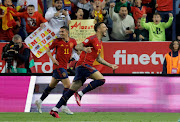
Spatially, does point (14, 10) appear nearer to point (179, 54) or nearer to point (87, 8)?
point (87, 8)

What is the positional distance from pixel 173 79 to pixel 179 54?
1.40 meters

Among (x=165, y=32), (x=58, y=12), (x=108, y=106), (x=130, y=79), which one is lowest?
(x=108, y=106)

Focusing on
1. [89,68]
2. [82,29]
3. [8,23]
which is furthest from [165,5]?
[89,68]

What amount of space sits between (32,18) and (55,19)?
0.65 metres

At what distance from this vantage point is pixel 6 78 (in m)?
9.54

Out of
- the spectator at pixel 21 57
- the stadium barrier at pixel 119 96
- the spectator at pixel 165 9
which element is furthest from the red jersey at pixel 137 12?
the spectator at pixel 21 57

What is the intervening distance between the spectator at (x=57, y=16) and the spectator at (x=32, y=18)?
213mm

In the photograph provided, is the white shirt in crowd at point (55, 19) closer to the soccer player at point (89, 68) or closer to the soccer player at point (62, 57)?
the soccer player at point (62, 57)

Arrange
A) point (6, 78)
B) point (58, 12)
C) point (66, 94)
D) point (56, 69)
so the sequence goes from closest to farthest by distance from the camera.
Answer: point (66, 94)
point (56, 69)
point (6, 78)
point (58, 12)

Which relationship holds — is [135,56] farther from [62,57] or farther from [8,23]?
[8,23]

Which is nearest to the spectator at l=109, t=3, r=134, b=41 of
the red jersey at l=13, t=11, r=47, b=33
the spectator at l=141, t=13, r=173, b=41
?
the spectator at l=141, t=13, r=173, b=41

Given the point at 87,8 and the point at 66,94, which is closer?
the point at 66,94

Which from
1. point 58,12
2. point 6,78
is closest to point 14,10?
point 58,12

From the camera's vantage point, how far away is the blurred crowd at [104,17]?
11.4 m
